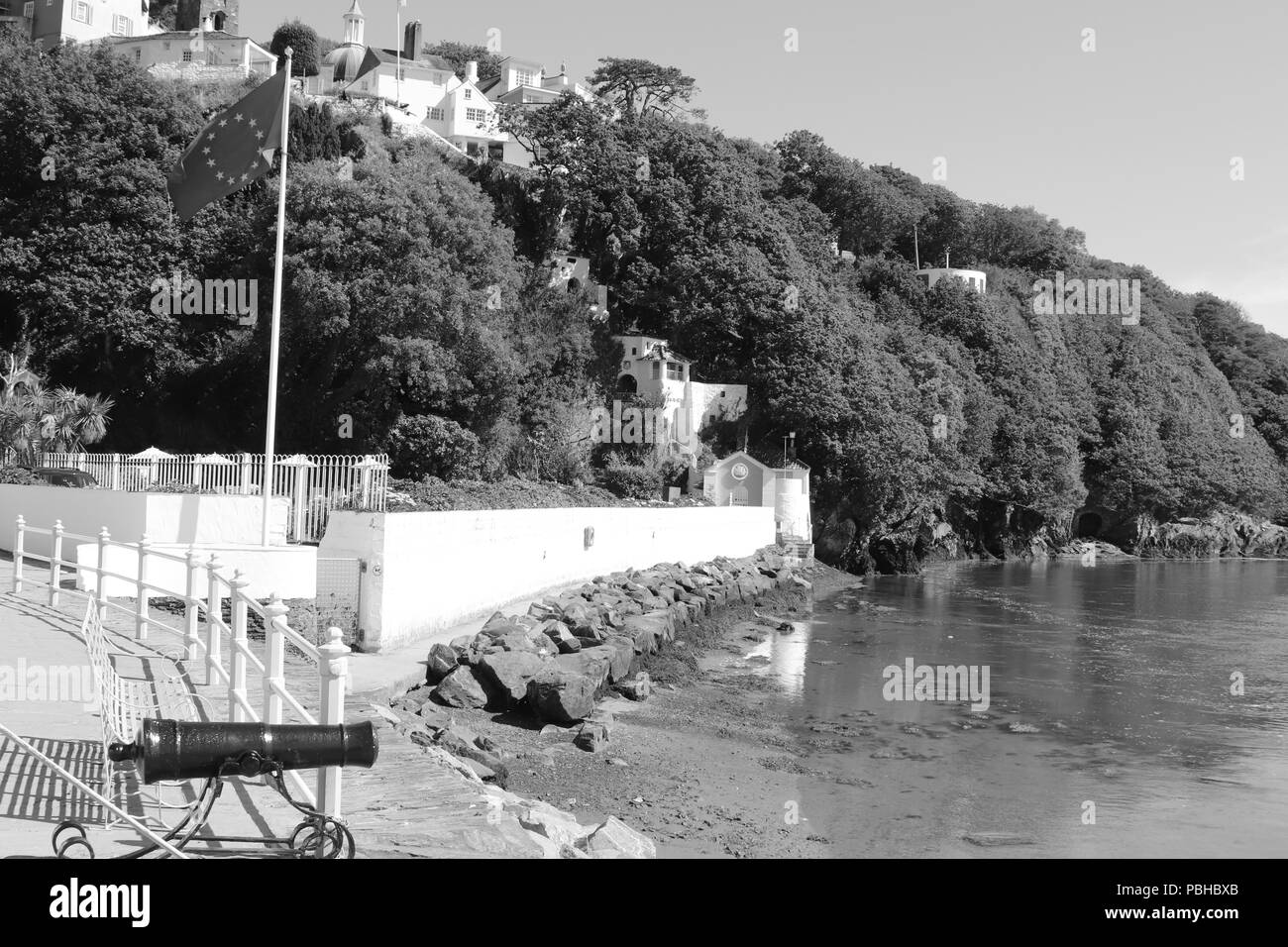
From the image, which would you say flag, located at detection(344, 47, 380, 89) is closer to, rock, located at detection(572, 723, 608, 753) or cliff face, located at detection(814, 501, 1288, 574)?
cliff face, located at detection(814, 501, 1288, 574)

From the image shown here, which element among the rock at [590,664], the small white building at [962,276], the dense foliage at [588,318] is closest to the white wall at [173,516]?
the rock at [590,664]

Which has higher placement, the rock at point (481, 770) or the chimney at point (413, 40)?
the chimney at point (413, 40)

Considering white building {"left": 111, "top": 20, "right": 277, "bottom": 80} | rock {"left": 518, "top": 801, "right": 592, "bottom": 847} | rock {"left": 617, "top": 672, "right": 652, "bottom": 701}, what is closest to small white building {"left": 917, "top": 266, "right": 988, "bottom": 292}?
white building {"left": 111, "top": 20, "right": 277, "bottom": 80}

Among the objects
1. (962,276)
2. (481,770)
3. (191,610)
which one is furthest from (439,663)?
(962,276)

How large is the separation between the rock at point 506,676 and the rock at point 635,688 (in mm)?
3369

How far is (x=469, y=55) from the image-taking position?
115625 mm

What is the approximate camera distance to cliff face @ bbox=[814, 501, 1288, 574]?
57469 millimetres

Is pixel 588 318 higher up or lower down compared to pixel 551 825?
higher up

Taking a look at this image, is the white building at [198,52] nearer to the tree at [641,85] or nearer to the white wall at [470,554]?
the tree at [641,85]

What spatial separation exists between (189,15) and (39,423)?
2527 inches

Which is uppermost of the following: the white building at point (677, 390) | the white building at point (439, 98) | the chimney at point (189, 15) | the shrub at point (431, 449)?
the chimney at point (189, 15)

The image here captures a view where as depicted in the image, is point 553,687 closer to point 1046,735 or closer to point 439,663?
point 439,663

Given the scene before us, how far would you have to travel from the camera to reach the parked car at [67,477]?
23.4 meters
